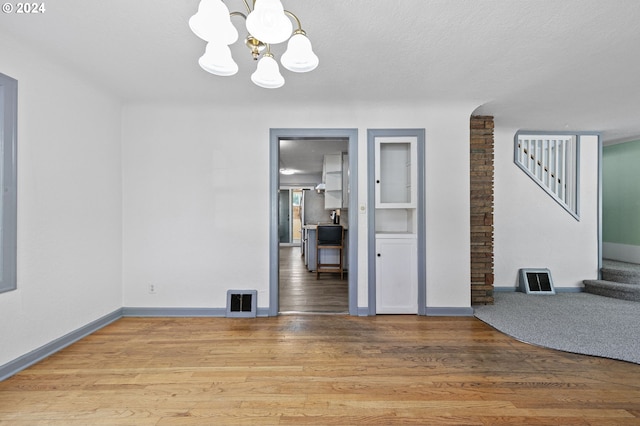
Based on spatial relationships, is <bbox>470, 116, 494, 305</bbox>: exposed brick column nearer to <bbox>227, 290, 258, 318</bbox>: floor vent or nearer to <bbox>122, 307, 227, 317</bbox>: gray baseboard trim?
<bbox>227, 290, 258, 318</bbox>: floor vent

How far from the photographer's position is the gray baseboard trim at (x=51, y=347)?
7.00ft

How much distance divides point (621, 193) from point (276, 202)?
19.9 ft

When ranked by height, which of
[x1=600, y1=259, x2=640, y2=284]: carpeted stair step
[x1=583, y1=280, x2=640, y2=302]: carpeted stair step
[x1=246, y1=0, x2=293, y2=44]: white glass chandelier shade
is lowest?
[x1=583, y1=280, x2=640, y2=302]: carpeted stair step

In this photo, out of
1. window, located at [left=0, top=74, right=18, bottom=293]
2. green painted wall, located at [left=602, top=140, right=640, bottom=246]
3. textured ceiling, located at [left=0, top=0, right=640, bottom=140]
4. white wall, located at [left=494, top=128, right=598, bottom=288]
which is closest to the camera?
textured ceiling, located at [left=0, top=0, right=640, bottom=140]

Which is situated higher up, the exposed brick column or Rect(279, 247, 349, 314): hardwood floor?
the exposed brick column

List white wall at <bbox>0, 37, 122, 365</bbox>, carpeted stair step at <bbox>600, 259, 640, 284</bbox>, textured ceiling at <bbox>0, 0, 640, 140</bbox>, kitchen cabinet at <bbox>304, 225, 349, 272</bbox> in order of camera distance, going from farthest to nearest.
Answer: kitchen cabinet at <bbox>304, 225, 349, 272</bbox> < carpeted stair step at <bbox>600, 259, 640, 284</bbox> < white wall at <bbox>0, 37, 122, 365</bbox> < textured ceiling at <bbox>0, 0, 640, 140</bbox>

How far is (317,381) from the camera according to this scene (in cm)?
207

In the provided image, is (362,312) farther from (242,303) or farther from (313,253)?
→ (313,253)

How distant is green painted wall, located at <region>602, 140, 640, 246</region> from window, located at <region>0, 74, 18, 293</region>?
8.03m

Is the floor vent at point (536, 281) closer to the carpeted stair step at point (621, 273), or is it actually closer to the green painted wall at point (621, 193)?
the carpeted stair step at point (621, 273)

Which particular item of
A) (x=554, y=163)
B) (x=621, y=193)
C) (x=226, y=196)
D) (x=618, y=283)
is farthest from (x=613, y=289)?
(x=226, y=196)

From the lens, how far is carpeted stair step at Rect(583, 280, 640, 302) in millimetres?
3930

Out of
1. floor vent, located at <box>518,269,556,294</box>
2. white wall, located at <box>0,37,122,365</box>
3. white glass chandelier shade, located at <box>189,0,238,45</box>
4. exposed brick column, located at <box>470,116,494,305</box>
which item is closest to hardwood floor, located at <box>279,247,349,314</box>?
exposed brick column, located at <box>470,116,494,305</box>

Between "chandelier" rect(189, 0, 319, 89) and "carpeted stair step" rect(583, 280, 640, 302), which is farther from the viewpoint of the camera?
"carpeted stair step" rect(583, 280, 640, 302)
